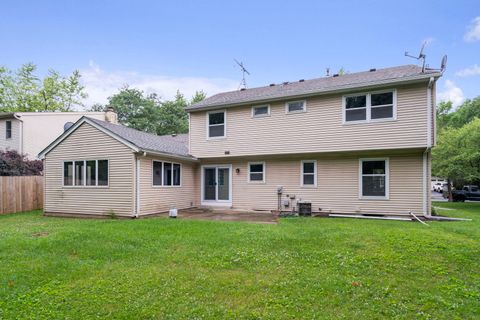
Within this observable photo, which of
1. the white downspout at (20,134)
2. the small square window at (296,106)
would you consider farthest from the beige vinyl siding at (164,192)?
the white downspout at (20,134)

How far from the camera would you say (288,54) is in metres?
19.1

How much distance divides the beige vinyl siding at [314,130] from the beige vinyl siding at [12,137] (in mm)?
14022

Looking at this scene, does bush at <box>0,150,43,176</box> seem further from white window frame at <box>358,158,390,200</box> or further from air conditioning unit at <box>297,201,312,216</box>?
white window frame at <box>358,158,390,200</box>

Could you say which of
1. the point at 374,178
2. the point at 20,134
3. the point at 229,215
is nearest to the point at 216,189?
the point at 229,215

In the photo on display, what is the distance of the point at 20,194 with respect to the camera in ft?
42.0

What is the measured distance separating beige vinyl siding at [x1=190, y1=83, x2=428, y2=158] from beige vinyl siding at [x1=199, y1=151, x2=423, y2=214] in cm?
87

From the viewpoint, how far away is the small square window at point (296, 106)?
36.6 feet

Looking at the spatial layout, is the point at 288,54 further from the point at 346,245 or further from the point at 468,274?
the point at 468,274

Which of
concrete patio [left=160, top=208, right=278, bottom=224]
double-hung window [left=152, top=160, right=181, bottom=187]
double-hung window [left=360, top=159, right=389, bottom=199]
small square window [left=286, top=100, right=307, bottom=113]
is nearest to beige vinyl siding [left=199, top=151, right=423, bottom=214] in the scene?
double-hung window [left=360, top=159, right=389, bottom=199]

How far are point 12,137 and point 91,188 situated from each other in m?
12.8

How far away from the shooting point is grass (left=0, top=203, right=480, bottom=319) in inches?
135

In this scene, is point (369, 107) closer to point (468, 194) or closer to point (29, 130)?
point (468, 194)

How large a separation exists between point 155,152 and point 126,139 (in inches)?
46.4

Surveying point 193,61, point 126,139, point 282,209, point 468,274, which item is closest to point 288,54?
point 193,61
